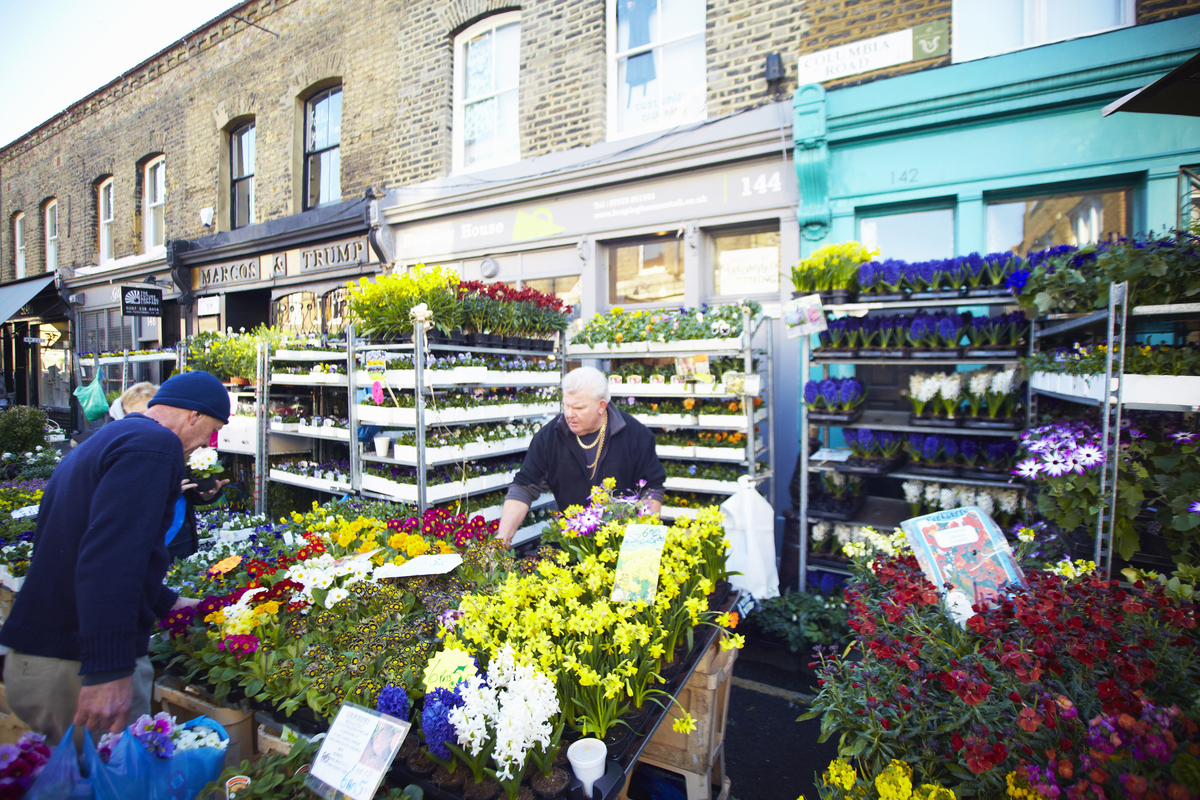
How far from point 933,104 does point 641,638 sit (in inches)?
231

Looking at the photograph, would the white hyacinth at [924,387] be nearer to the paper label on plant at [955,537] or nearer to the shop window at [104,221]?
the paper label on plant at [955,537]

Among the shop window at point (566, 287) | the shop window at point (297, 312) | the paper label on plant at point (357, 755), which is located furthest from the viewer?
the shop window at point (297, 312)

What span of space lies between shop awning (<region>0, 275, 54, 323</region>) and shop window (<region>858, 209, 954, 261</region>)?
1893 centimetres

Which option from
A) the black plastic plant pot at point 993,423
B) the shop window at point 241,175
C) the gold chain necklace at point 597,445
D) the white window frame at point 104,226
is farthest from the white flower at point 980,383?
the white window frame at point 104,226

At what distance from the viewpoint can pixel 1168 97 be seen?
2887mm

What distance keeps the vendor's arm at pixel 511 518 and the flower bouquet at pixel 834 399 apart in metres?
2.65

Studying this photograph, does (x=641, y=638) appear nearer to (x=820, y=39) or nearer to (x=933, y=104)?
(x=933, y=104)

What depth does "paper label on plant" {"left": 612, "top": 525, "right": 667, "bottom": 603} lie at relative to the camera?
212cm

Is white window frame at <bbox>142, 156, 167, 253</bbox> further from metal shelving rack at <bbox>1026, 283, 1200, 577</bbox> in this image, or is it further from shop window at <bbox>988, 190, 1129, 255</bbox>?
metal shelving rack at <bbox>1026, 283, 1200, 577</bbox>

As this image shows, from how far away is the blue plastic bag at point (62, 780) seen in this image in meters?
1.22

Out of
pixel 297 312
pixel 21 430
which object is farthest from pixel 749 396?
pixel 21 430

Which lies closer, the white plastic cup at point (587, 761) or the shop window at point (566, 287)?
the white plastic cup at point (587, 761)

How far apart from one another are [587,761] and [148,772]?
3.63ft

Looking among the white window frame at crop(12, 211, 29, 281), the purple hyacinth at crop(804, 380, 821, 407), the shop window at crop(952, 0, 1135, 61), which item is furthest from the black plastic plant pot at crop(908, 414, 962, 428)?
the white window frame at crop(12, 211, 29, 281)
